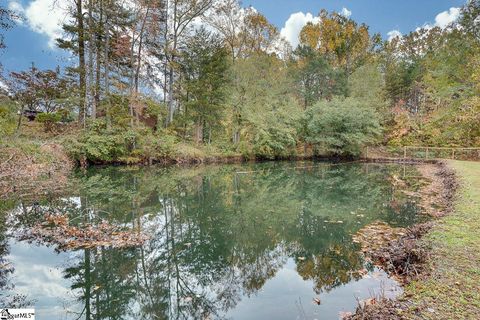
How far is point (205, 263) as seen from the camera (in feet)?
15.9

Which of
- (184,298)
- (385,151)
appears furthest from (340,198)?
(385,151)

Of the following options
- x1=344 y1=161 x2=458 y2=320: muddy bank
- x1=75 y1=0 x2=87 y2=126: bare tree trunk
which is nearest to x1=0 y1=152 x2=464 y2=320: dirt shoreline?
x1=344 y1=161 x2=458 y2=320: muddy bank

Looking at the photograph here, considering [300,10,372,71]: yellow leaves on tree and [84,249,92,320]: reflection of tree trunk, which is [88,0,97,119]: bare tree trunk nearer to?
[84,249,92,320]: reflection of tree trunk

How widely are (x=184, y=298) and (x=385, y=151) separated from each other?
2916 cm

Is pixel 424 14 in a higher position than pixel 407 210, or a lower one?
higher

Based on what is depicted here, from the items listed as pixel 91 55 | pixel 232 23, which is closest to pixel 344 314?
pixel 91 55

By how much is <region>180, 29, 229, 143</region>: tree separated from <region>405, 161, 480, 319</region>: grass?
19605mm

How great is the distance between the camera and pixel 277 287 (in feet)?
13.8

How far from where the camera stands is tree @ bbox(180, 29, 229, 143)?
2300 cm

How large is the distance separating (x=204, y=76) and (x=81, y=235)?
19342 mm

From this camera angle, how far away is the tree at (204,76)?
23.0 m

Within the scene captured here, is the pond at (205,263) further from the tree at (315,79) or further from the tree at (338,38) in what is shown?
the tree at (338,38)

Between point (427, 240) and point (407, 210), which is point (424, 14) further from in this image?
point (427, 240)

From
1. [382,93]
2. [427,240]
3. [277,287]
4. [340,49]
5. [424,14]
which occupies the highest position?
[424,14]
